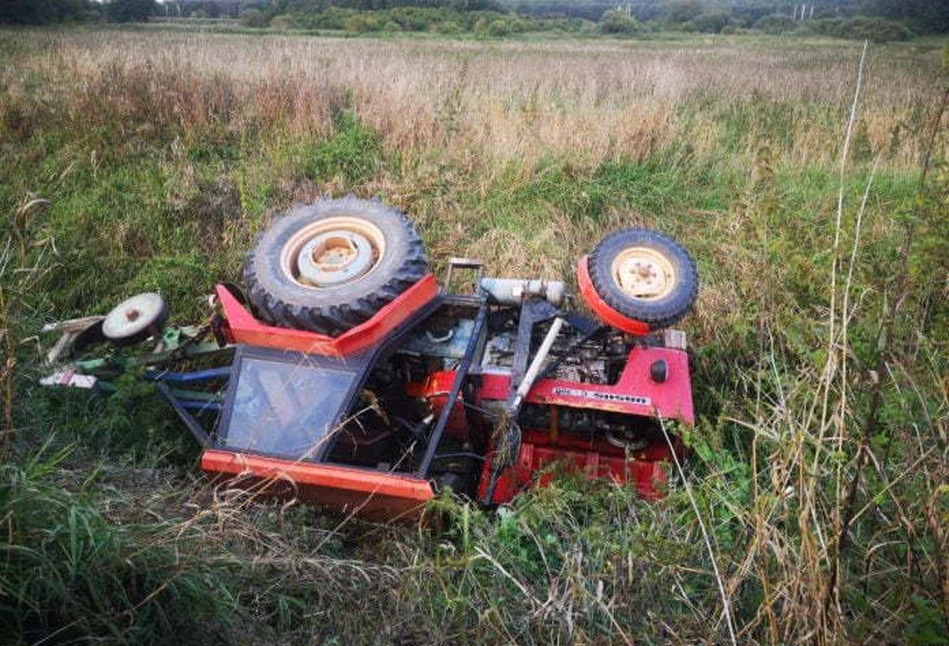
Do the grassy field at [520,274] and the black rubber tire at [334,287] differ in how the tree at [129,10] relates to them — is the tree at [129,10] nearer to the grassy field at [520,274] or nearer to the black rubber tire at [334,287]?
the grassy field at [520,274]

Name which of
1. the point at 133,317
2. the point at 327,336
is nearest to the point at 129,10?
the point at 133,317

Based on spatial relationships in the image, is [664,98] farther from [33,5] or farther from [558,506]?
[33,5]

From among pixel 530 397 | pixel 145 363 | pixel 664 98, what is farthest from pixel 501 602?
pixel 664 98

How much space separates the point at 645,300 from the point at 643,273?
25 cm

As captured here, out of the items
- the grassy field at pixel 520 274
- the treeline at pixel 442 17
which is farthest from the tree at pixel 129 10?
the grassy field at pixel 520 274

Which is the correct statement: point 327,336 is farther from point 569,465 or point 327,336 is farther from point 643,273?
point 643,273

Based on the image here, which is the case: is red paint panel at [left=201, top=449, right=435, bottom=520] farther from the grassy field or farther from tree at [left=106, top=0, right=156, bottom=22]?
tree at [left=106, top=0, right=156, bottom=22]

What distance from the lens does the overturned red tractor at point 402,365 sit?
338cm

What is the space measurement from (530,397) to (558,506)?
2.77 ft

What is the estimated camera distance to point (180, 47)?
443 inches

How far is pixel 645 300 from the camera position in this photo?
3.80 meters

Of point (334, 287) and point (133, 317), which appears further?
point (133, 317)

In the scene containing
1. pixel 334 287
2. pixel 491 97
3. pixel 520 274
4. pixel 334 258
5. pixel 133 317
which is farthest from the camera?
pixel 491 97

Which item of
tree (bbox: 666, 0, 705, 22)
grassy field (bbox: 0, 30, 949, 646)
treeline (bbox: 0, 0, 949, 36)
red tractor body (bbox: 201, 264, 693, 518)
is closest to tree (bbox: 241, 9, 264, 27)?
treeline (bbox: 0, 0, 949, 36)
